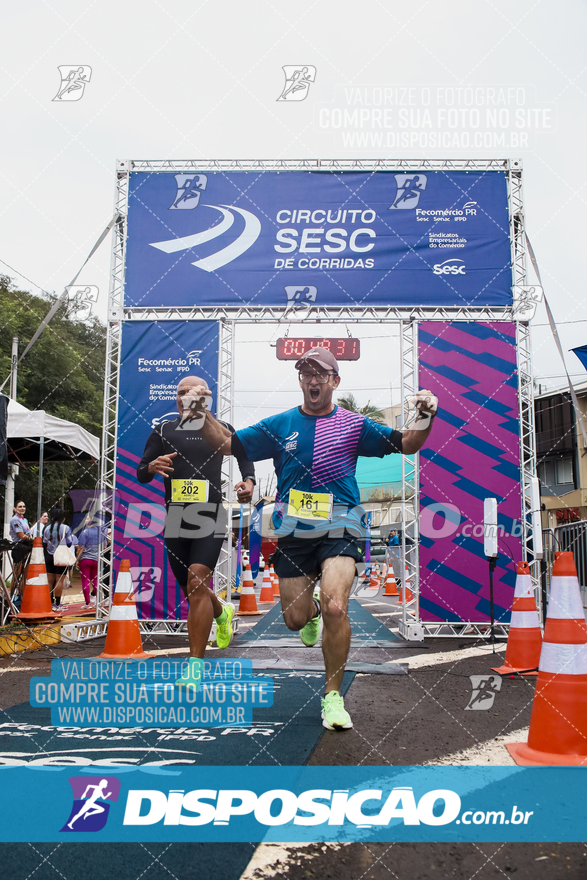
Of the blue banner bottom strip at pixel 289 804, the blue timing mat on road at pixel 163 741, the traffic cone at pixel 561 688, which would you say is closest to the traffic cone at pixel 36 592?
the blue timing mat on road at pixel 163 741

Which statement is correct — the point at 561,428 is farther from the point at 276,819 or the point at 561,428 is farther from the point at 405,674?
the point at 276,819

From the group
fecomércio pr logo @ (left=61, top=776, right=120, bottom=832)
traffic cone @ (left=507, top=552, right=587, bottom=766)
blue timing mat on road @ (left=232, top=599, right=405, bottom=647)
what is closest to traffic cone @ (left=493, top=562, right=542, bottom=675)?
traffic cone @ (left=507, top=552, right=587, bottom=766)

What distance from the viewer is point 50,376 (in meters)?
21.5

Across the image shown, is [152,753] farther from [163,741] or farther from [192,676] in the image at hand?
[192,676]

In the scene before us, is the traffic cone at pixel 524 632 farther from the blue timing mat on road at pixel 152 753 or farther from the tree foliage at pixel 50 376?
the tree foliage at pixel 50 376

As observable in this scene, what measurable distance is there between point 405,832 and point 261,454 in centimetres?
261

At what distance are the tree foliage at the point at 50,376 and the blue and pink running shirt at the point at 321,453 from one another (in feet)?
50.1

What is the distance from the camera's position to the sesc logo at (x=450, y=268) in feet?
30.4

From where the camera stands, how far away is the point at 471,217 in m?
9.34

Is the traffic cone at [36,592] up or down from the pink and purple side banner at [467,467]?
down

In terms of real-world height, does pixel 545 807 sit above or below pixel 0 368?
below

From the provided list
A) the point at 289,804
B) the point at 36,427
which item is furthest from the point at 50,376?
the point at 289,804

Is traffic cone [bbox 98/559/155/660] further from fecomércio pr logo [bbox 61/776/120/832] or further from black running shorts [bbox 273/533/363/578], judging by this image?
fecomércio pr logo [bbox 61/776/120/832]

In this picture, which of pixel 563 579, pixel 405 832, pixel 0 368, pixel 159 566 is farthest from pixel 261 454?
pixel 0 368
